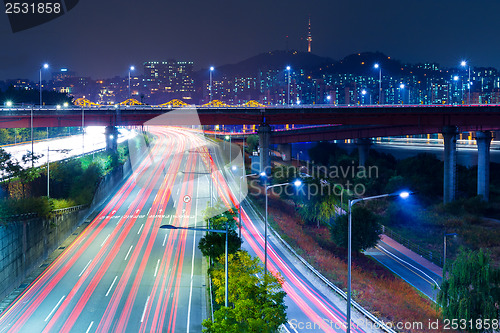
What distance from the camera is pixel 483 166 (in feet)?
242

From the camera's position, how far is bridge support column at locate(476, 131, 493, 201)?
2884 inches

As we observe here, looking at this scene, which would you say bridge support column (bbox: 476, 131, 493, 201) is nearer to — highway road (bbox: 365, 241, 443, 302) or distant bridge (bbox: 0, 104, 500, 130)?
distant bridge (bbox: 0, 104, 500, 130)

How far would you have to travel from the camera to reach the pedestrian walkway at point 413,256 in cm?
4034

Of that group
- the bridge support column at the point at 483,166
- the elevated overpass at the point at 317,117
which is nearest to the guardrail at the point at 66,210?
the elevated overpass at the point at 317,117

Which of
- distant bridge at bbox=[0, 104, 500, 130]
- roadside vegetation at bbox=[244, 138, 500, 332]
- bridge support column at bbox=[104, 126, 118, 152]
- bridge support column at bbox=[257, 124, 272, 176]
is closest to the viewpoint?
roadside vegetation at bbox=[244, 138, 500, 332]

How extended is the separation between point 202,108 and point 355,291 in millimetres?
48133

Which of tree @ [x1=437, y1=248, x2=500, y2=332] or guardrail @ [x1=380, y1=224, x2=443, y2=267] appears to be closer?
tree @ [x1=437, y1=248, x2=500, y2=332]

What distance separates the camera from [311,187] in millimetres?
54844

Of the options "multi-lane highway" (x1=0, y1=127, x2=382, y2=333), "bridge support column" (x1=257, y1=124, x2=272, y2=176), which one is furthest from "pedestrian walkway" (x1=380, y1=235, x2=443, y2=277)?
"bridge support column" (x1=257, y1=124, x2=272, y2=176)

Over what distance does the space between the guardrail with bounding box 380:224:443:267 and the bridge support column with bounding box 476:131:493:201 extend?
89.0ft

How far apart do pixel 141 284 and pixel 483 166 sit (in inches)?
2343

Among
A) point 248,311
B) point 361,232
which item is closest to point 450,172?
point 361,232

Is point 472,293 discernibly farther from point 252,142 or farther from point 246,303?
point 252,142

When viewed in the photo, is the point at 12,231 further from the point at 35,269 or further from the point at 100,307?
the point at 100,307
